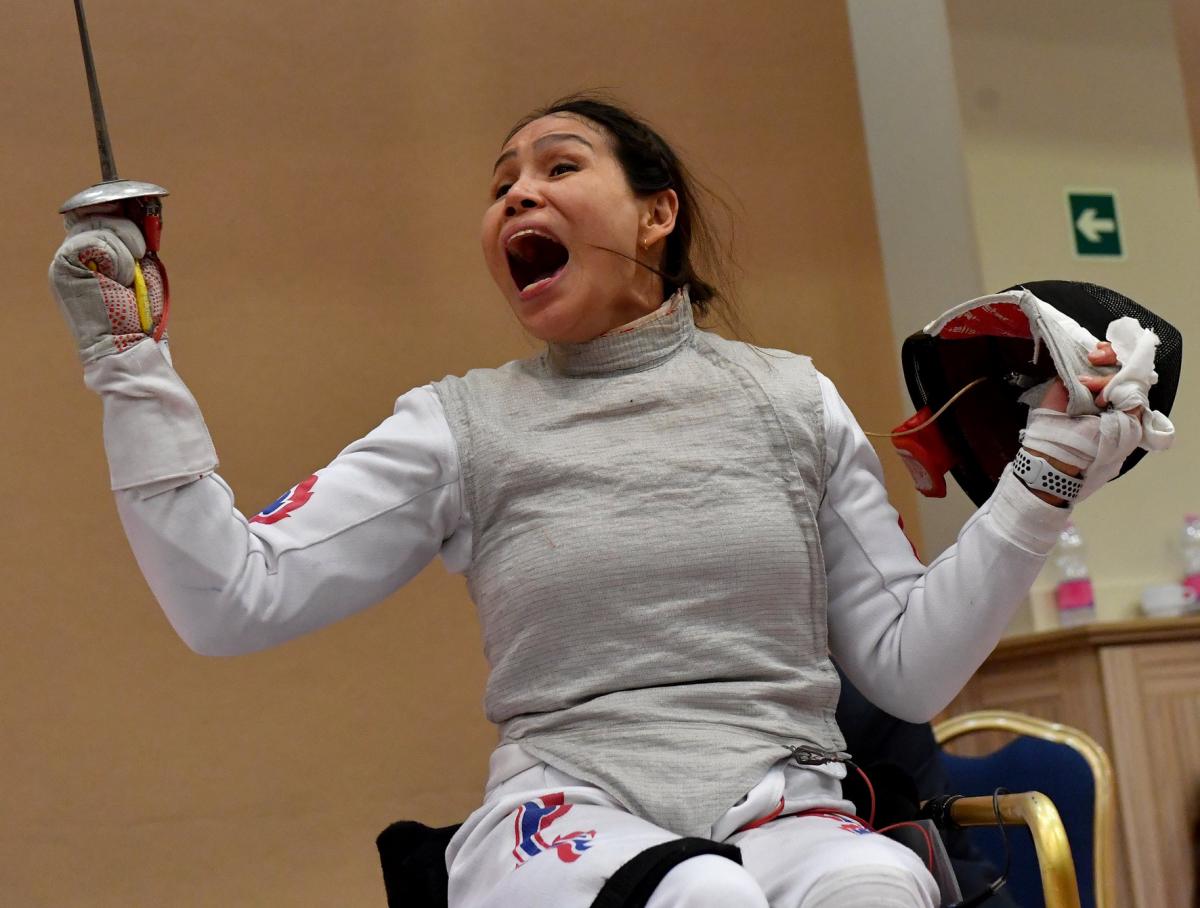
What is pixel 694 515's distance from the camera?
1.46 metres

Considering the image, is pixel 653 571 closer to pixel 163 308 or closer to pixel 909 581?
pixel 909 581

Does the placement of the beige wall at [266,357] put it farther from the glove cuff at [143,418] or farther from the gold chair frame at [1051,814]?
the glove cuff at [143,418]

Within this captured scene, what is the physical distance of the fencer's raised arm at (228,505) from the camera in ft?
4.23

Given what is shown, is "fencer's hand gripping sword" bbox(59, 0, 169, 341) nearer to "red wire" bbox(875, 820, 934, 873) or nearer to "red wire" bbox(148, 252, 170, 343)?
"red wire" bbox(148, 252, 170, 343)

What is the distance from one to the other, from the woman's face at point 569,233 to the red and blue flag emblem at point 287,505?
1.06 ft

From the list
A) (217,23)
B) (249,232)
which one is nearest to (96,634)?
(249,232)

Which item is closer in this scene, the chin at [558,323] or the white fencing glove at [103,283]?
the white fencing glove at [103,283]

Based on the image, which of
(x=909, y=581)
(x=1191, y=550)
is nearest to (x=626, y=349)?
(x=909, y=581)

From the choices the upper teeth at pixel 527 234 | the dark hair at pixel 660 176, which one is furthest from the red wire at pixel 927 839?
the upper teeth at pixel 527 234

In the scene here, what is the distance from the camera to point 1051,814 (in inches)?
60.4

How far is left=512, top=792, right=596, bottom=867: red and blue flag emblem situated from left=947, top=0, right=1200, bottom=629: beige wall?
87.2 inches

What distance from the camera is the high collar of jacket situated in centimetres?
161

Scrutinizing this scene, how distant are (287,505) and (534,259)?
1.45 ft

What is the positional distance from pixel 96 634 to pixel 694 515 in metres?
1.87
